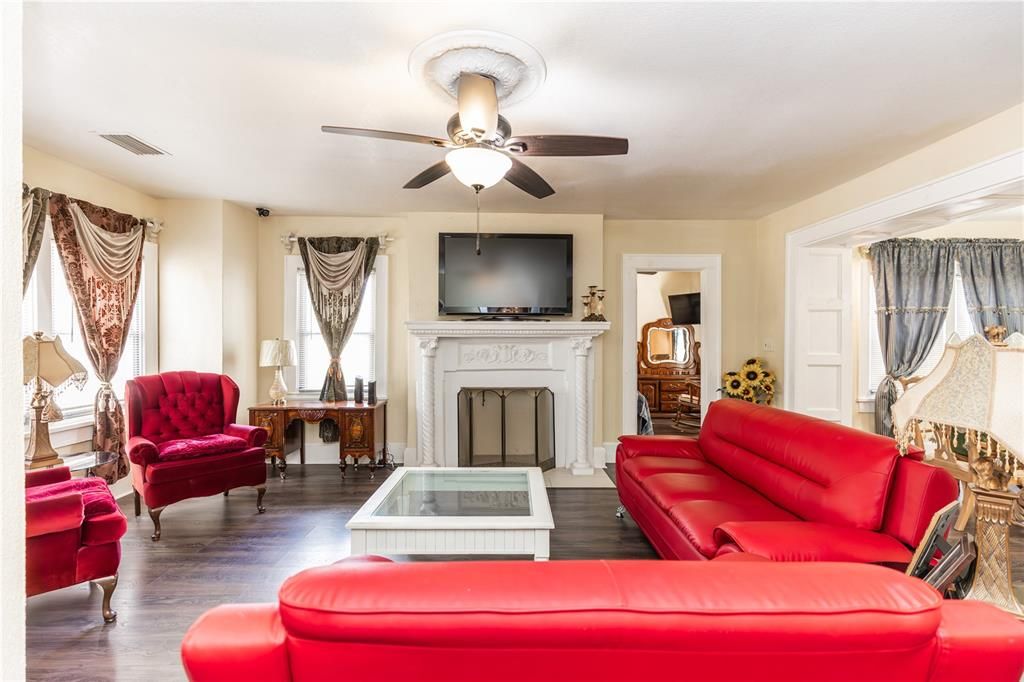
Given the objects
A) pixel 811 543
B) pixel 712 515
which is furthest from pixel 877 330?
pixel 811 543

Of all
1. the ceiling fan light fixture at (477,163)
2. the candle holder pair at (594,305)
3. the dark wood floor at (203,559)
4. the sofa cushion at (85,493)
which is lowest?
the dark wood floor at (203,559)

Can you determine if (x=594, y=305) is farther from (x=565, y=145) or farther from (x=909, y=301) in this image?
(x=909, y=301)

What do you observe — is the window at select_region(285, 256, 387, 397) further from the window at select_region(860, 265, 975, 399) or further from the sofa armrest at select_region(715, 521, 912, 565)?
the window at select_region(860, 265, 975, 399)

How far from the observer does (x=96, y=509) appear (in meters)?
2.26

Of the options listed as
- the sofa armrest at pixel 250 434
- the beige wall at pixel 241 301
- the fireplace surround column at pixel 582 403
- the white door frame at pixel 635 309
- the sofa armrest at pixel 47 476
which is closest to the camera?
the sofa armrest at pixel 47 476

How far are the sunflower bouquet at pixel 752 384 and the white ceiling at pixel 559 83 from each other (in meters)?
1.89

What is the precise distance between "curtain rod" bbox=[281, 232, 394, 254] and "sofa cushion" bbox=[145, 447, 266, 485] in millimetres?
2282

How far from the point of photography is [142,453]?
3.11 metres

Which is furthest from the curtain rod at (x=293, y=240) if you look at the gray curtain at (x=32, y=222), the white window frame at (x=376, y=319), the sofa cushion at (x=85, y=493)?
the sofa cushion at (x=85, y=493)

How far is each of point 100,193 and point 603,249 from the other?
437 cm

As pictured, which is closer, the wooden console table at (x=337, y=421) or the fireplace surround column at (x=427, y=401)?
the wooden console table at (x=337, y=421)

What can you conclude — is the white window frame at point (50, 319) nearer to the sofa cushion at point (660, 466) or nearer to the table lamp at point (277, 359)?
the table lamp at point (277, 359)

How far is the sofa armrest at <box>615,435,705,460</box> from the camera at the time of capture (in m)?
3.22

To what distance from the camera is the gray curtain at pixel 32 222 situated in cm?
308
